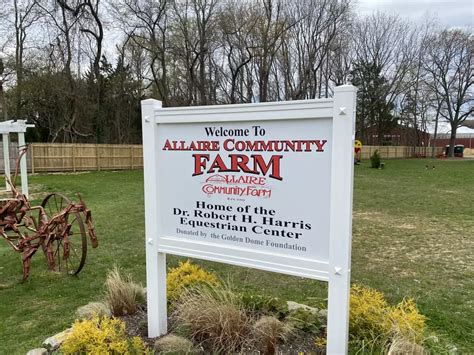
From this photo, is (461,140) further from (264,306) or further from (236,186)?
Result: (236,186)

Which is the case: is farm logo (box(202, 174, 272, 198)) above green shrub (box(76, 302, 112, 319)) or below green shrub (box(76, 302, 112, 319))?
above

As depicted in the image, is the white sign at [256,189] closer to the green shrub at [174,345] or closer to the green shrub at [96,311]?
the green shrub at [174,345]

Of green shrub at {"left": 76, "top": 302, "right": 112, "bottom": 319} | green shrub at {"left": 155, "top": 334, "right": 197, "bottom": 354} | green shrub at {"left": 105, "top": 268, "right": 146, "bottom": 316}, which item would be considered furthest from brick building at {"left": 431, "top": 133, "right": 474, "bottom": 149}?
green shrub at {"left": 155, "top": 334, "right": 197, "bottom": 354}

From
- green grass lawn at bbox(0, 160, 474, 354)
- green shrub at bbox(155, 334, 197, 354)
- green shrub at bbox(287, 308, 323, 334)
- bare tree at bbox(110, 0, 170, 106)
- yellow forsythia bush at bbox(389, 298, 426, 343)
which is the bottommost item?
green grass lawn at bbox(0, 160, 474, 354)

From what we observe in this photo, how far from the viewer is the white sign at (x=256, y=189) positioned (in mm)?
2029

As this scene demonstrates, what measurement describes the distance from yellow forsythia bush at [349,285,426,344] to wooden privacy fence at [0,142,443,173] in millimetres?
18627

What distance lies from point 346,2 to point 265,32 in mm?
7208

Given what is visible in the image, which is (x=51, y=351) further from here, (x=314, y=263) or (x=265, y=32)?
(x=265, y=32)

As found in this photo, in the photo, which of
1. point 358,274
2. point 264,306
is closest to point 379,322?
point 264,306

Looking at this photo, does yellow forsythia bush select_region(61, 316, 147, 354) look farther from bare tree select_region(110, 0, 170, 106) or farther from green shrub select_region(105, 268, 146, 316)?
bare tree select_region(110, 0, 170, 106)

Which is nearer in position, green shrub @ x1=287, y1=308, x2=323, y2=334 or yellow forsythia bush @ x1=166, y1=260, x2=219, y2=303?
green shrub @ x1=287, y1=308, x2=323, y2=334

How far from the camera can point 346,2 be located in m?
27.1

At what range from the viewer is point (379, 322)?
7.62 feet

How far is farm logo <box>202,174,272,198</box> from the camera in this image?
2258 millimetres
